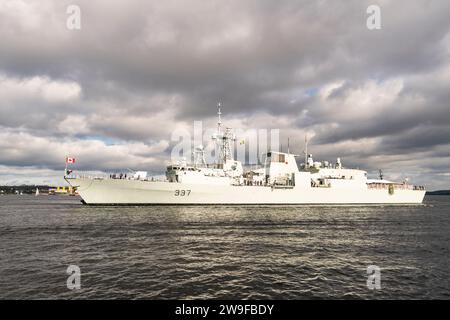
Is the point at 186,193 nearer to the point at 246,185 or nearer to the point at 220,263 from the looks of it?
the point at 246,185

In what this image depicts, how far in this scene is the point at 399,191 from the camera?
213 ft

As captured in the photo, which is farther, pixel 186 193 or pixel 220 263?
pixel 186 193

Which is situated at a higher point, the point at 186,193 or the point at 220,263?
the point at 186,193

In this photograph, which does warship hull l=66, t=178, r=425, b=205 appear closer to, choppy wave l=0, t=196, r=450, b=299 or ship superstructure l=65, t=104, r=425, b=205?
ship superstructure l=65, t=104, r=425, b=205

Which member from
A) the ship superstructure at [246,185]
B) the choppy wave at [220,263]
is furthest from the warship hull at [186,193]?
the choppy wave at [220,263]

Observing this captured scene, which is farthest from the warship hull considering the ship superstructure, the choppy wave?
the choppy wave

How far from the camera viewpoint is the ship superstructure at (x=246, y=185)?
44.4m

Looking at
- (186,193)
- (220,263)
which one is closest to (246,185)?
(186,193)

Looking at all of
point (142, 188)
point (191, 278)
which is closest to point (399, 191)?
point (142, 188)

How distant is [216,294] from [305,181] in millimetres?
47243

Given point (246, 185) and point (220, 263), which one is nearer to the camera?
point (220, 263)

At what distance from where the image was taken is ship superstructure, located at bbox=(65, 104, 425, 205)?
44.4 meters

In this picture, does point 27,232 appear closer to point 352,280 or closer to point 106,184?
point 106,184

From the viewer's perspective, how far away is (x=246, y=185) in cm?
5053
